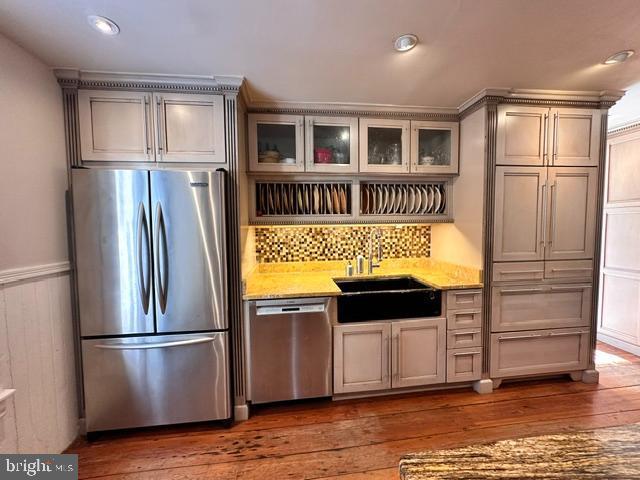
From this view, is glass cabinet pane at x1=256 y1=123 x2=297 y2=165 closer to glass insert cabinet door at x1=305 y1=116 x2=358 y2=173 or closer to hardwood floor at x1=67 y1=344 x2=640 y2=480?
glass insert cabinet door at x1=305 y1=116 x2=358 y2=173

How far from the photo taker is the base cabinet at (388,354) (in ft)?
7.38

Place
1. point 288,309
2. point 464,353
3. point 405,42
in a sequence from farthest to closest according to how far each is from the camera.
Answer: point 464,353 < point 288,309 < point 405,42

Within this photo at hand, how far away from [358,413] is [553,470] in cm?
173

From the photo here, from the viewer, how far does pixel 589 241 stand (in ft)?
7.97

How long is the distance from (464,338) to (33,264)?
3.04 m

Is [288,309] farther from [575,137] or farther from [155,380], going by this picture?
[575,137]

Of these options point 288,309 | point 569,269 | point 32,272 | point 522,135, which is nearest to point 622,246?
point 569,269

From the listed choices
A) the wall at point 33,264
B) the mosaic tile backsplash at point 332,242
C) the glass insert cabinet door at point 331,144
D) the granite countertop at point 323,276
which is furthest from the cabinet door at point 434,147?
the wall at point 33,264

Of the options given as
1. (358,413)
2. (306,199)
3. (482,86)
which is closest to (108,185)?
(306,199)

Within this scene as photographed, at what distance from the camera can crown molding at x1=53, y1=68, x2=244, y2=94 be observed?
73.7 inches

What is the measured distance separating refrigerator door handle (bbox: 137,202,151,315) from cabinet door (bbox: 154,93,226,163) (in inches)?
17.9

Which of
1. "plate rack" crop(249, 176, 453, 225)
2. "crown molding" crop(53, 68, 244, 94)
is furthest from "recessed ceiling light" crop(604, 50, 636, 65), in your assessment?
"crown molding" crop(53, 68, 244, 94)

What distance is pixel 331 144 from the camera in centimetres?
255

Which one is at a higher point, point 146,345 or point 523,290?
point 523,290
